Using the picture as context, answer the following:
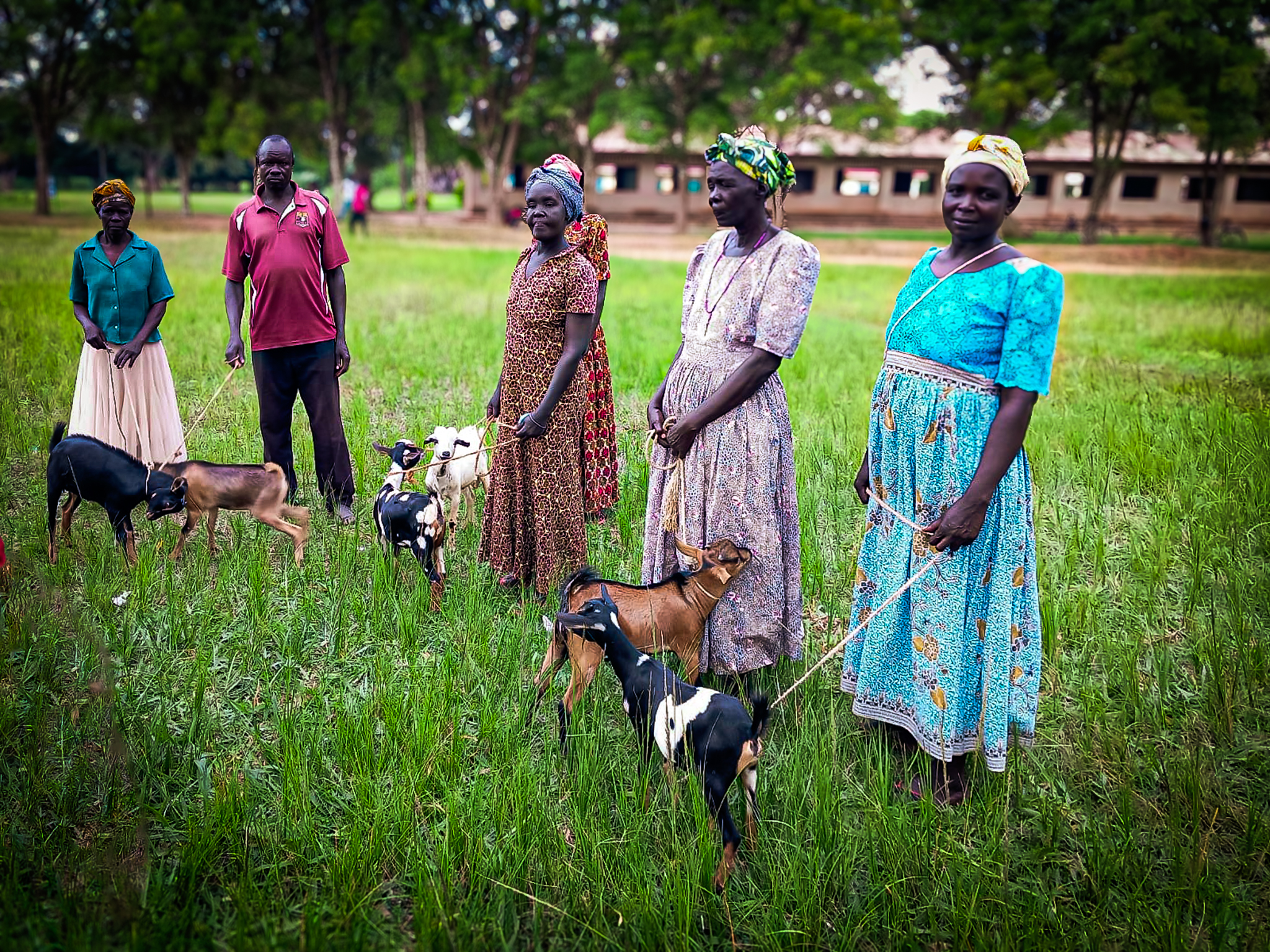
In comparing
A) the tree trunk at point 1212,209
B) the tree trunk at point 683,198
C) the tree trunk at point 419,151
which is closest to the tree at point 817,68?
the tree trunk at point 683,198

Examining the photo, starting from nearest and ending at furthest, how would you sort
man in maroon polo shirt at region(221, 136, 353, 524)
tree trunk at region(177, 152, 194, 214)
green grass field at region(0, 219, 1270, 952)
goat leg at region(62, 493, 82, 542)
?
green grass field at region(0, 219, 1270, 952) → goat leg at region(62, 493, 82, 542) → man in maroon polo shirt at region(221, 136, 353, 524) → tree trunk at region(177, 152, 194, 214)

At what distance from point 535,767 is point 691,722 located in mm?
707

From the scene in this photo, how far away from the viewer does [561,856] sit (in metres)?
2.59

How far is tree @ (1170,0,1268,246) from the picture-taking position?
23859 mm

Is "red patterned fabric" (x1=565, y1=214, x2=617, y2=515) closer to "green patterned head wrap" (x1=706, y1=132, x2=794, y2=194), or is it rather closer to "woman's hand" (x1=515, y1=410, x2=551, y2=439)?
"woman's hand" (x1=515, y1=410, x2=551, y2=439)

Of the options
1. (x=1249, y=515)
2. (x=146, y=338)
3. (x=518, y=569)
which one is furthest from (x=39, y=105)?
(x=1249, y=515)

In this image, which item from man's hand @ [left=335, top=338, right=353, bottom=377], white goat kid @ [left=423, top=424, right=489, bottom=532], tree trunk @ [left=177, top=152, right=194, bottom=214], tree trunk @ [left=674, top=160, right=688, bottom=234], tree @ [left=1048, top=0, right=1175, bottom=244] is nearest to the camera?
white goat kid @ [left=423, top=424, right=489, bottom=532]

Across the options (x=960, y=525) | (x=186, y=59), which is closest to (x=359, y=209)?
(x=186, y=59)

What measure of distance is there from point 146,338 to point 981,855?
15.1 feet

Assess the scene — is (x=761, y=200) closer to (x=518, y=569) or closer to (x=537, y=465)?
(x=537, y=465)

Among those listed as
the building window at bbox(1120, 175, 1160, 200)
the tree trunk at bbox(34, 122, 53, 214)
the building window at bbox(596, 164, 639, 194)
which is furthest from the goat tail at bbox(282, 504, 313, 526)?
the building window at bbox(1120, 175, 1160, 200)

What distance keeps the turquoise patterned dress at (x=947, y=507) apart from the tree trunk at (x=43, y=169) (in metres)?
31.9

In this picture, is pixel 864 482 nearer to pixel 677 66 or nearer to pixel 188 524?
pixel 188 524

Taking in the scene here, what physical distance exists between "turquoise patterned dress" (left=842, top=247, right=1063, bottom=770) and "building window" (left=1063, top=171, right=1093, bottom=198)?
132 feet
